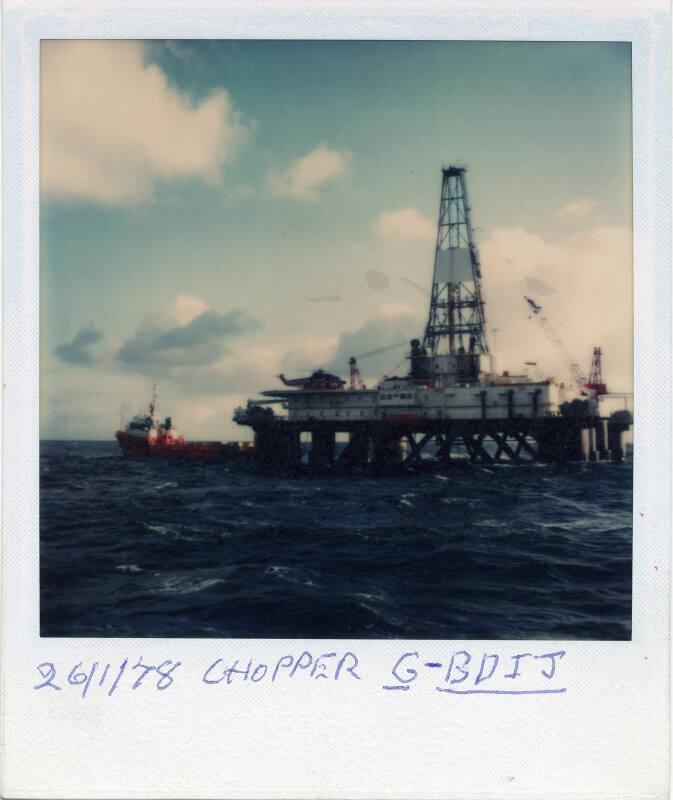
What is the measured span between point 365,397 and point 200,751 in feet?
66.6

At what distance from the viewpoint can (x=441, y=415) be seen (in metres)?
23.5

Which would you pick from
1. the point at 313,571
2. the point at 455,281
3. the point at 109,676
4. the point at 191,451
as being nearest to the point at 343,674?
the point at 313,571

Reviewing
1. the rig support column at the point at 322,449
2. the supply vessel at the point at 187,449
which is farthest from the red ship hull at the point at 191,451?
the rig support column at the point at 322,449

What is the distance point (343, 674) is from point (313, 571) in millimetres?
1989

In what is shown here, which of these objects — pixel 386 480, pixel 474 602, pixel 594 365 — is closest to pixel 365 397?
pixel 386 480

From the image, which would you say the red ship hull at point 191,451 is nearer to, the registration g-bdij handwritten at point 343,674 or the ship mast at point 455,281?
the ship mast at point 455,281

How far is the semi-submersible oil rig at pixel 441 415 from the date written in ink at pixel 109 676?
1425cm

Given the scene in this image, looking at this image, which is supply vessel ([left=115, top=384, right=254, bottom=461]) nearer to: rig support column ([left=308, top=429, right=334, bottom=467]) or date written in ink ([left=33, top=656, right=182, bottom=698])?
rig support column ([left=308, top=429, right=334, bottom=467])

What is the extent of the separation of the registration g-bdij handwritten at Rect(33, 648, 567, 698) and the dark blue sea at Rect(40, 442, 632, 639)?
0.24 m

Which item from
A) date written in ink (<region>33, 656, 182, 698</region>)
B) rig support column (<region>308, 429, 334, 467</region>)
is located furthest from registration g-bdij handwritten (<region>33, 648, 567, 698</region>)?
rig support column (<region>308, 429, 334, 467</region>)

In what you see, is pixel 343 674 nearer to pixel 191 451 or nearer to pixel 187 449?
pixel 191 451

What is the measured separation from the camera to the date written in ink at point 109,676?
5617 mm

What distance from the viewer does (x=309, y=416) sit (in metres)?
25.7

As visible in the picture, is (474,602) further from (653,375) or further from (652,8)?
(652,8)
